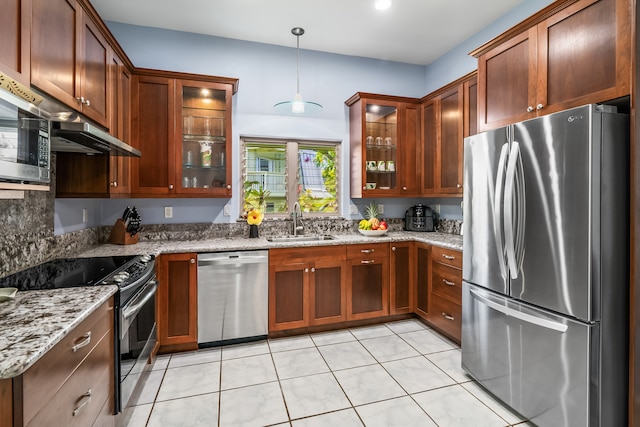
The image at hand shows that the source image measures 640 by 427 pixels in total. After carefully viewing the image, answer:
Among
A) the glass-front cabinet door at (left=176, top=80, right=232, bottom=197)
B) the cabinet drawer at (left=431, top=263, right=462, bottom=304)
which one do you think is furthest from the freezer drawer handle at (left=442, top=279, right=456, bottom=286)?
the glass-front cabinet door at (left=176, top=80, right=232, bottom=197)

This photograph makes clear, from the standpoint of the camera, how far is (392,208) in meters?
4.00

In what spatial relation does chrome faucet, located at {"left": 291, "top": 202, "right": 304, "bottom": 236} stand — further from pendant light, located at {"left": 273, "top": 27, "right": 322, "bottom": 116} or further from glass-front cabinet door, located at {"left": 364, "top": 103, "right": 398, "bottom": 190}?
pendant light, located at {"left": 273, "top": 27, "right": 322, "bottom": 116}

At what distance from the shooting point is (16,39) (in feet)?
4.51

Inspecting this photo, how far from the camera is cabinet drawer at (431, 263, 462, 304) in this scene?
2775 mm

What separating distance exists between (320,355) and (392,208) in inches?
Result: 79.0

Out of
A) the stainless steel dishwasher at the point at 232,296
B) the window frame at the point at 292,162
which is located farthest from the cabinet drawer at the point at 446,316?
the stainless steel dishwasher at the point at 232,296

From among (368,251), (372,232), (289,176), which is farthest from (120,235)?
(372,232)

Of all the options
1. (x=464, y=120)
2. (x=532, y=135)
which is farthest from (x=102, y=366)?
(x=464, y=120)

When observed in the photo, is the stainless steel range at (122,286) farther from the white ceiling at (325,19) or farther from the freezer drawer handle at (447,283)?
the freezer drawer handle at (447,283)

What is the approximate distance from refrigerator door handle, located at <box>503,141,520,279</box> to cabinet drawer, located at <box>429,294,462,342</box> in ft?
3.12

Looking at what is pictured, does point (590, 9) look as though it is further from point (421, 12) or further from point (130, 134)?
point (130, 134)

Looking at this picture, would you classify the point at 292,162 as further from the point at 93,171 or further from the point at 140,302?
the point at 140,302

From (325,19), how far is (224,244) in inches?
90.2

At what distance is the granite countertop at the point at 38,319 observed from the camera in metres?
0.91
